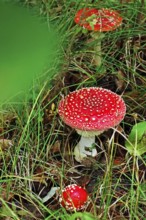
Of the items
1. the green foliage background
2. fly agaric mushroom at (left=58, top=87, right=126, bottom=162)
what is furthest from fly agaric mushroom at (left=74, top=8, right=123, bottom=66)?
the green foliage background

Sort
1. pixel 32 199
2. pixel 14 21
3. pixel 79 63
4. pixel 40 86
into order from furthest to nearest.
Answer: pixel 79 63 → pixel 40 86 → pixel 32 199 → pixel 14 21

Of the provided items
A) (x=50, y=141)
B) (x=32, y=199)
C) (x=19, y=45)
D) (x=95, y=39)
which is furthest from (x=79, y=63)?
(x=19, y=45)

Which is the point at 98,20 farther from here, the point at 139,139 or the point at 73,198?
the point at 73,198

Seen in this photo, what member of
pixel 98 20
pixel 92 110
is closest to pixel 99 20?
pixel 98 20

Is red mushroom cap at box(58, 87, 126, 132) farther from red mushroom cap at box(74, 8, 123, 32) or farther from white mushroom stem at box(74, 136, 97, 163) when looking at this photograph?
red mushroom cap at box(74, 8, 123, 32)

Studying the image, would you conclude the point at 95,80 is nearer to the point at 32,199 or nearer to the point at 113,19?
the point at 113,19
